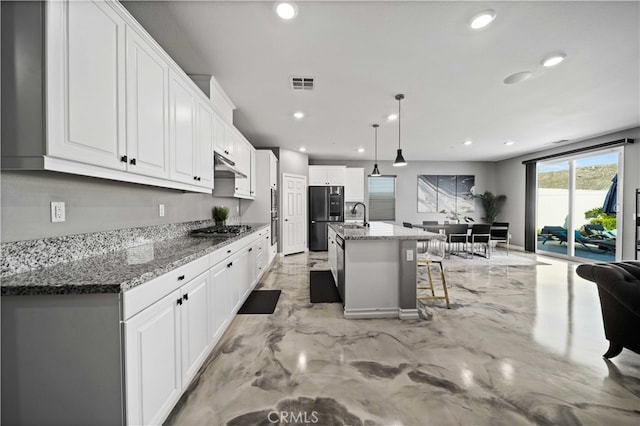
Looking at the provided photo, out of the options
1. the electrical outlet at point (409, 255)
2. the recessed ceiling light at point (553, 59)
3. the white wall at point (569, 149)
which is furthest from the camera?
the white wall at point (569, 149)

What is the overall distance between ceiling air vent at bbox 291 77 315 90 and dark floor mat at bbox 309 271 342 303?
8.96ft

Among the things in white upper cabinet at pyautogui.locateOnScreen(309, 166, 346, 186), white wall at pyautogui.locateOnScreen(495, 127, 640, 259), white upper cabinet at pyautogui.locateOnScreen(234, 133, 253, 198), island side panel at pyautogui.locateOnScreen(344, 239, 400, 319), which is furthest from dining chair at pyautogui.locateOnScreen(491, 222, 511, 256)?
white upper cabinet at pyautogui.locateOnScreen(234, 133, 253, 198)

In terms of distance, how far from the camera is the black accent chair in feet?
5.71

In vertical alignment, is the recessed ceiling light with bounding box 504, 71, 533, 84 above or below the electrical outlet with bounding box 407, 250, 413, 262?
above

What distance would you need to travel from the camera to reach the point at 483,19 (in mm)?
1931

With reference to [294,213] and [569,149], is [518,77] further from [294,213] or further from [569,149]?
[294,213]

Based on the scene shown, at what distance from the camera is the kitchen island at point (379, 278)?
272cm

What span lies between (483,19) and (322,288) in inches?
135

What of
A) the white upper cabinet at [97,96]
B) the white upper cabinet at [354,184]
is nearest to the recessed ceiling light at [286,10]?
the white upper cabinet at [97,96]

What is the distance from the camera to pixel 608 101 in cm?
352

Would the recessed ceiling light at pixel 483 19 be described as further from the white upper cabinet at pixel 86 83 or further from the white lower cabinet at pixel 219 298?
the white lower cabinet at pixel 219 298

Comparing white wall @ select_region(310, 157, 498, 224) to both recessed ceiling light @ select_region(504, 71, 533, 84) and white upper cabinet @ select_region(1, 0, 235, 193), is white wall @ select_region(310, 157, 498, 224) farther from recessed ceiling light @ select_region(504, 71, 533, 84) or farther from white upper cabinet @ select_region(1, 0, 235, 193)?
white upper cabinet @ select_region(1, 0, 235, 193)

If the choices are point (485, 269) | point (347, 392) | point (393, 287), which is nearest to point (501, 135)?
point (485, 269)

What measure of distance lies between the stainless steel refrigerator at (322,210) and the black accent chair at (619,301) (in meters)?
5.12
